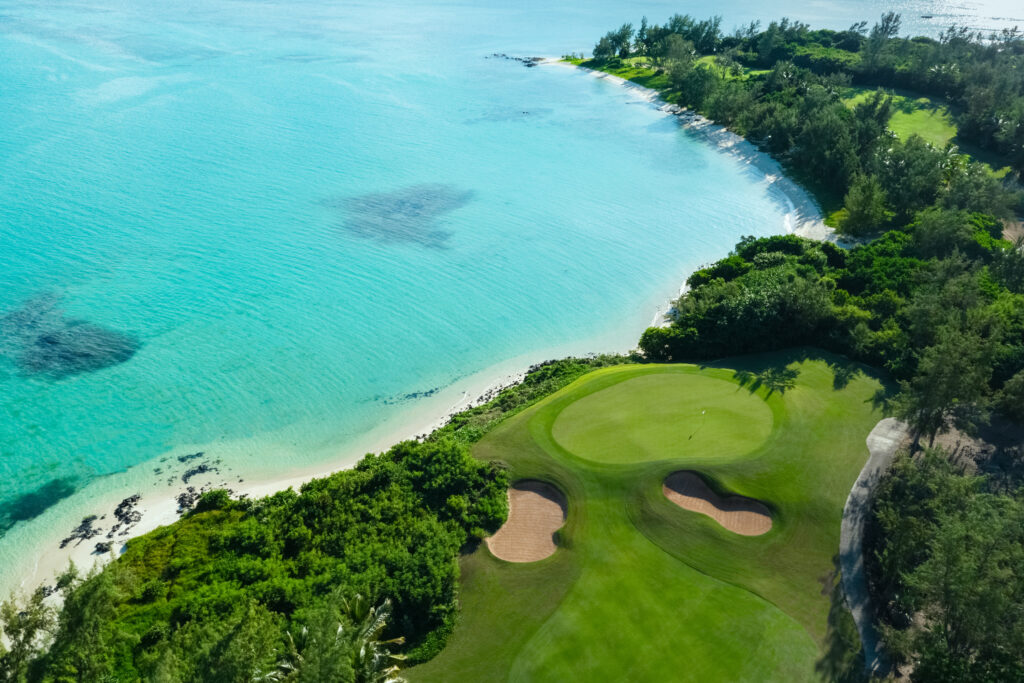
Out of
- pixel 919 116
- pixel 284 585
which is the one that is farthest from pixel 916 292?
pixel 919 116

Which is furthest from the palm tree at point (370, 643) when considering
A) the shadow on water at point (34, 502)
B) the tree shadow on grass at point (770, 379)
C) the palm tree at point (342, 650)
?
the tree shadow on grass at point (770, 379)

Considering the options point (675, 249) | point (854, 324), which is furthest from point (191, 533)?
point (675, 249)

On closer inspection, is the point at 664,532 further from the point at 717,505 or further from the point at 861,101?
the point at 861,101

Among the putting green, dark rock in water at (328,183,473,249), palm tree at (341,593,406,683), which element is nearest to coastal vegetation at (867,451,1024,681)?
the putting green

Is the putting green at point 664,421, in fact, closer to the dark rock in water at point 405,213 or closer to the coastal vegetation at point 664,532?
the coastal vegetation at point 664,532

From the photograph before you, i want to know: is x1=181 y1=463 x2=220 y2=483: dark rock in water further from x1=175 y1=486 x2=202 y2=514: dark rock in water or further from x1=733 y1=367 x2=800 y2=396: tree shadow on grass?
x1=733 y1=367 x2=800 y2=396: tree shadow on grass
